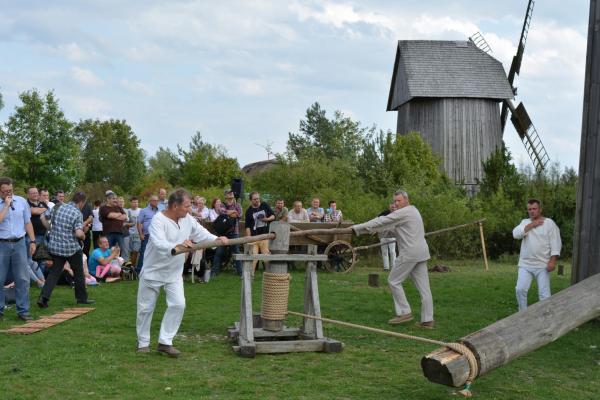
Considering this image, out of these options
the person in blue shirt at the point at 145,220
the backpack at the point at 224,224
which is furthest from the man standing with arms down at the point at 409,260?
the person in blue shirt at the point at 145,220

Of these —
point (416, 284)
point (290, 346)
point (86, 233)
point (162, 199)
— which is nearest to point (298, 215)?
point (162, 199)

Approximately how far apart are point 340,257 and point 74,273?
26.8 feet

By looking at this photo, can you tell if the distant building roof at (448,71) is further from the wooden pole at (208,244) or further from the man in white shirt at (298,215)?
the wooden pole at (208,244)

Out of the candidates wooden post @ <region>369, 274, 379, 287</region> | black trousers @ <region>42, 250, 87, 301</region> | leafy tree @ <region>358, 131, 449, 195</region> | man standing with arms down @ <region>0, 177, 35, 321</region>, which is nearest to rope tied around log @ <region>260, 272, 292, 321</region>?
man standing with arms down @ <region>0, 177, 35, 321</region>

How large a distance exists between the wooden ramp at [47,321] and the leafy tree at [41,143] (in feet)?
124

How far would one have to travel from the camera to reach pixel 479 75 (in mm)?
36656

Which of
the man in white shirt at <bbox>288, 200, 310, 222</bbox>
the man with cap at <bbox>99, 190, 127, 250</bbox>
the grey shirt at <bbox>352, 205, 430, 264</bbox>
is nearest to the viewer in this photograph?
the grey shirt at <bbox>352, 205, 430, 264</bbox>

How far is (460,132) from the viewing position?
35.9m

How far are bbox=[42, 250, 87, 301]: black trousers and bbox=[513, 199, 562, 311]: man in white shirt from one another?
7.05 metres

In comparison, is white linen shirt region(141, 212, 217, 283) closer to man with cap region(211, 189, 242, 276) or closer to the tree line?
man with cap region(211, 189, 242, 276)

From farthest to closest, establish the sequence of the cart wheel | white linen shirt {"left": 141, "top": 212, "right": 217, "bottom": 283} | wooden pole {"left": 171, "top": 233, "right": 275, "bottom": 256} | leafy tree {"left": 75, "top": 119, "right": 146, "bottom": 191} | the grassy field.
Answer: leafy tree {"left": 75, "top": 119, "right": 146, "bottom": 191}, the cart wheel, white linen shirt {"left": 141, "top": 212, "right": 217, "bottom": 283}, wooden pole {"left": 171, "top": 233, "right": 275, "bottom": 256}, the grassy field

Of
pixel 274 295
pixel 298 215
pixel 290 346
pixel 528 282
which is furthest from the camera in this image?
pixel 298 215

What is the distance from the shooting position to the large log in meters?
5.98

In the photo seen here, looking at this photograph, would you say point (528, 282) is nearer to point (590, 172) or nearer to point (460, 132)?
point (590, 172)
